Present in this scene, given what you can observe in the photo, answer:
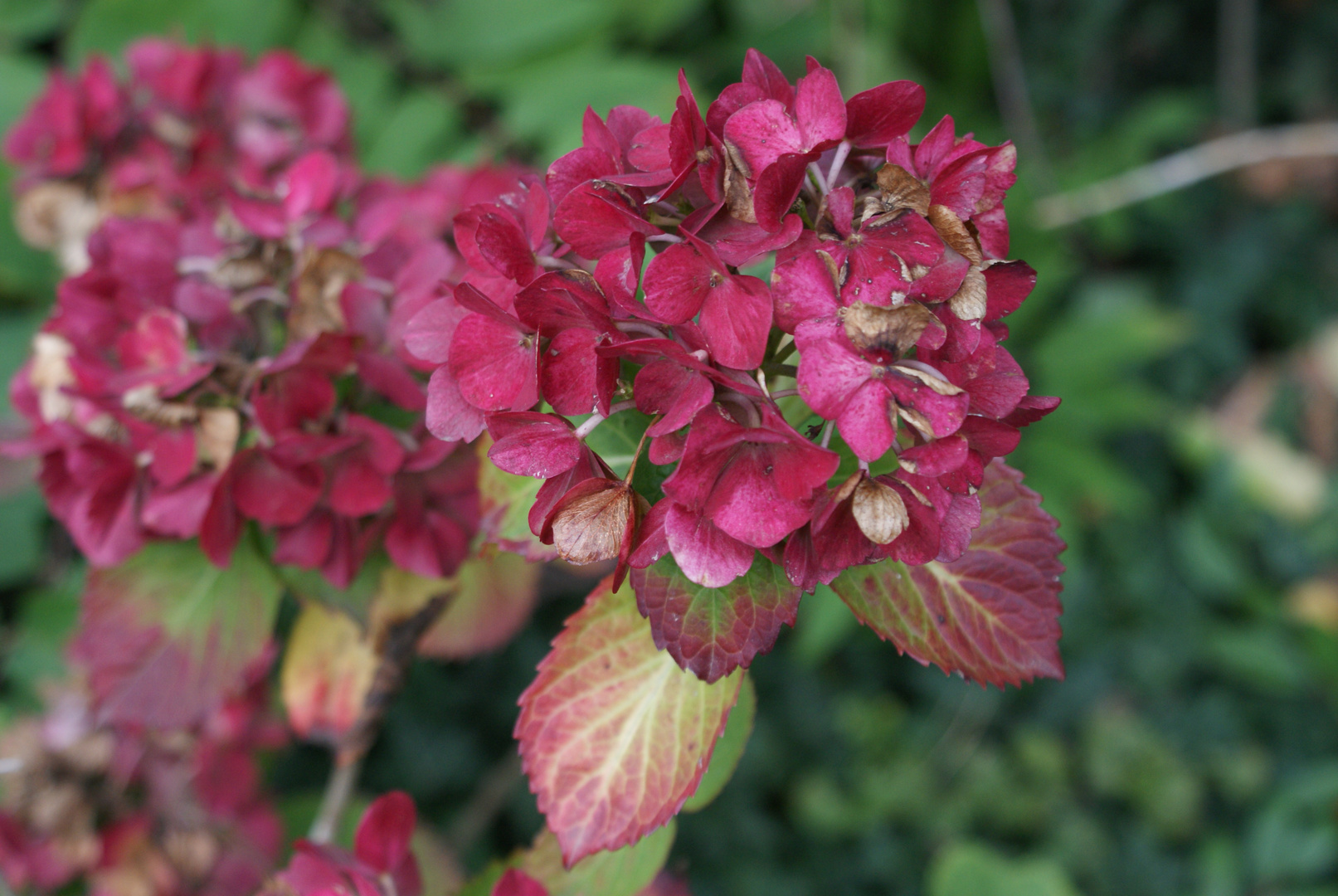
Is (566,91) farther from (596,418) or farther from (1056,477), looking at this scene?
(1056,477)

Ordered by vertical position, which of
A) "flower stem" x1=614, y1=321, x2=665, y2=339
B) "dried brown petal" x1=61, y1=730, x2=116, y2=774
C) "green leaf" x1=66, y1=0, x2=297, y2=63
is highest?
"green leaf" x1=66, y1=0, x2=297, y2=63

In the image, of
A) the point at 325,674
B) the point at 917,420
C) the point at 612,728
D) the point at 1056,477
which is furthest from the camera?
the point at 1056,477

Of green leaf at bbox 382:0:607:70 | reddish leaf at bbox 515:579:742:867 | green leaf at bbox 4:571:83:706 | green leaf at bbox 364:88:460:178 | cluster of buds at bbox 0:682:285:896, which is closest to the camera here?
reddish leaf at bbox 515:579:742:867

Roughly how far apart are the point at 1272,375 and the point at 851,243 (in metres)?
2.61

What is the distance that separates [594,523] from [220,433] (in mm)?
337

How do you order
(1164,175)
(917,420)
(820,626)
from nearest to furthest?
(917,420) → (820,626) → (1164,175)

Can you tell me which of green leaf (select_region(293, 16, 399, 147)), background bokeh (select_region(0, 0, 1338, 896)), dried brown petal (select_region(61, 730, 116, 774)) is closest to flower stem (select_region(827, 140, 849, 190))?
background bokeh (select_region(0, 0, 1338, 896))

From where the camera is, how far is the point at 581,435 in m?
0.48

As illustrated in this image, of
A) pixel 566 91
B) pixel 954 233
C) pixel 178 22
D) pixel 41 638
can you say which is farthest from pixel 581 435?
pixel 178 22

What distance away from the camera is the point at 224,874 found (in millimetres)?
1029

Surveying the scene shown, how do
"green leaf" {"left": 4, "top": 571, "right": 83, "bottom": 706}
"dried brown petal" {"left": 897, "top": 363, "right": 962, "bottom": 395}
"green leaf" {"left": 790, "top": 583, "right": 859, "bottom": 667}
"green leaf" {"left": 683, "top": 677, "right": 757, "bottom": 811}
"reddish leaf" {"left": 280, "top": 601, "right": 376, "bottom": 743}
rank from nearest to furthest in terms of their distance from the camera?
"dried brown petal" {"left": 897, "top": 363, "right": 962, "bottom": 395} < "green leaf" {"left": 683, "top": 677, "right": 757, "bottom": 811} < "reddish leaf" {"left": 280, "top": 601, "right": 376, "bottom": 743} < "green leaf" {"left": 4, "top": 571, "right": 83, "bottom": 706} < "green leaf" {"left": 790, "top": 583, "right": 859, "bottom": 667}

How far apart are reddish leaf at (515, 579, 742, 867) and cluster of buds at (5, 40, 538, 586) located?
0.16 m

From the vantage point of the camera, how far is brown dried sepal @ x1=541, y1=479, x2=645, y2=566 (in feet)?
1.49

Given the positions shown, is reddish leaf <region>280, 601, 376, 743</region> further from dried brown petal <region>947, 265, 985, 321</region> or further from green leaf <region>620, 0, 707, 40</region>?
green leaf <region>620, 0, 707, 40</region>
